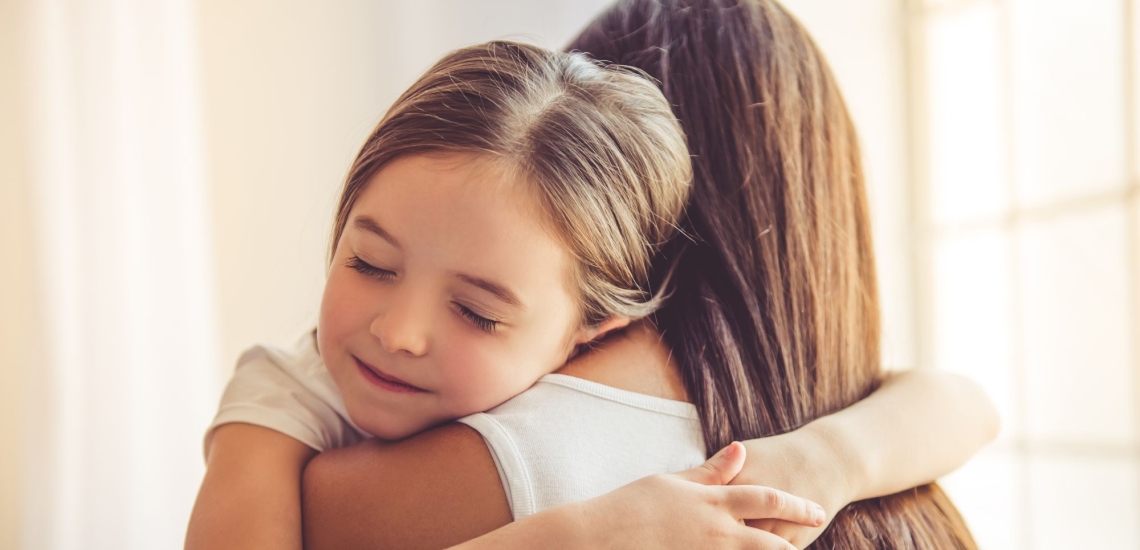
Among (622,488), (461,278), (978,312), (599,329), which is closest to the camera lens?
(622,488)

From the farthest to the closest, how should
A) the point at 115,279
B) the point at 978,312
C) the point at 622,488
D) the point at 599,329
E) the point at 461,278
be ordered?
the point at 978,312 → the point at 115,279 → the point at 599,329 → the point at 461,278 → the point at 622,488

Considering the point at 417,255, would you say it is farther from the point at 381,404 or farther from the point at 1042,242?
the point at 1042,242

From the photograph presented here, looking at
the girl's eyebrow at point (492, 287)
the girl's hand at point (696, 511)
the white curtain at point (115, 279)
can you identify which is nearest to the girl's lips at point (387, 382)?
the girl's eyebrow at point (492, 287)

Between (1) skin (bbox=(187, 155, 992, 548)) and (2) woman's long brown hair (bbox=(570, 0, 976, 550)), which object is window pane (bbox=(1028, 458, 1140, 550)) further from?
(1) skin (bbox=(187, 155, 992, 548))

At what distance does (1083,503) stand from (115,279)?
254 centimetres

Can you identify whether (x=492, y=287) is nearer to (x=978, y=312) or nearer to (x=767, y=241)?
(x=767, y=241)

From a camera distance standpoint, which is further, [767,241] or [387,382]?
[767,241]

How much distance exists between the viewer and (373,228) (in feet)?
2.67

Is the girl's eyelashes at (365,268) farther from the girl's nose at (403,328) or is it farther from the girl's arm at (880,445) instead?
the girl's arm at (880,445)

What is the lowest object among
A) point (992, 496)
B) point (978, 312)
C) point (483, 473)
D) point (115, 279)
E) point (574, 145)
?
point (992, 496)

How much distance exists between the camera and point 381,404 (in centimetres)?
82

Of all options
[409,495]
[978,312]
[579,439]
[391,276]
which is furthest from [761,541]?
[978,312]

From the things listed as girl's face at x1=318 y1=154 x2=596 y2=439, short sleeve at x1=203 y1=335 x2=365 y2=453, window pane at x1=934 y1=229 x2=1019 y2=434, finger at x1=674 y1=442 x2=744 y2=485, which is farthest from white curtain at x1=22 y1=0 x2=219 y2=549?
window pane at x1=934 y1=229 x2=1019 y2=434

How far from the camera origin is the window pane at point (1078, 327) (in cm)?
219
